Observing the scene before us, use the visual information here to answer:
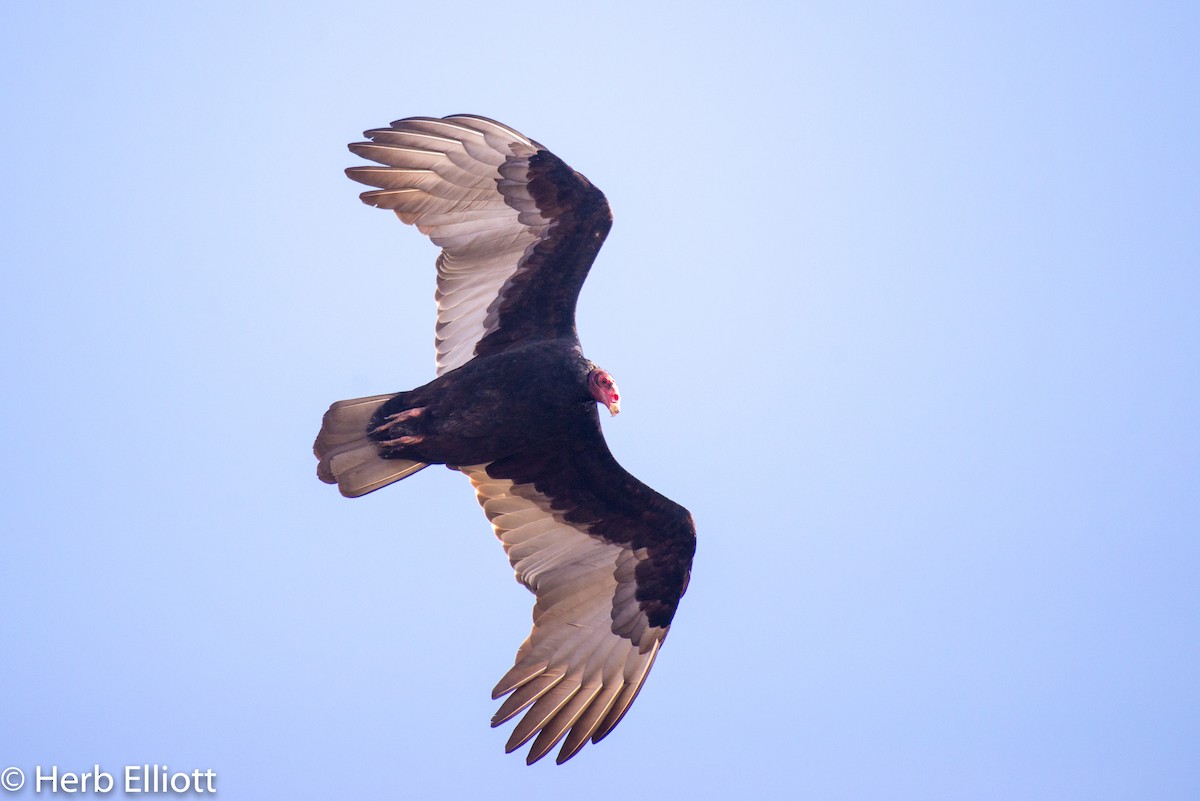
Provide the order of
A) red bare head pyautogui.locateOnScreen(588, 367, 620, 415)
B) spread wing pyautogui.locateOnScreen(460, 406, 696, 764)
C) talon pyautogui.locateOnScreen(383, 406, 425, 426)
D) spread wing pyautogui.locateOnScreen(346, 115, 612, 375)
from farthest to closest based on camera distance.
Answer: spread wing pyautogui.locateOnScreen(346, 115, 612, 375), spread wing pyautogui.locateOnScreen(460, 406, 696, 764), talon pyautogui.locateOnScreen(383, 406, 425, 426), red bare head pyautogui.locateOnScreen(588, 367, 620, 415)

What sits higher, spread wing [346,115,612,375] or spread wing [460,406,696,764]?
spread wing [346,115,612,375]

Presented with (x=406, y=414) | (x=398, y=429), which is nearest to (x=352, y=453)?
(x=398, y=429)

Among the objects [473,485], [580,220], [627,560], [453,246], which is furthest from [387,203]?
[627,560]

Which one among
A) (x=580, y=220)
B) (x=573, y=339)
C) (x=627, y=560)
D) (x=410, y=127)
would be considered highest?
(x=410, y=127)

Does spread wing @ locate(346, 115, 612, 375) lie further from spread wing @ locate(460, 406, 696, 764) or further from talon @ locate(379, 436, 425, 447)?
spread wing @ locate(460, 406, 696, 764)

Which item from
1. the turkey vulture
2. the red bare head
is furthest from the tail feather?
the red bare head

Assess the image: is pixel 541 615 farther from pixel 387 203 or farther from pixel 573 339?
pixel 387 203

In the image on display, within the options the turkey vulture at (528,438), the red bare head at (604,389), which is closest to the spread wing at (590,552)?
the turkey vulture at (528,438)

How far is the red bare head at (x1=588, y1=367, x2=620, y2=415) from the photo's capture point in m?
7.79

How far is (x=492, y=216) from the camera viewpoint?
29.0 ft

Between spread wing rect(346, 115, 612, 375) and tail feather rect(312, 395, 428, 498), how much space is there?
663 mm

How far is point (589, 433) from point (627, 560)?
38.8 inches

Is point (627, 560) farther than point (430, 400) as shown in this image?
Yes

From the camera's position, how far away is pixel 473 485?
9.09 m
